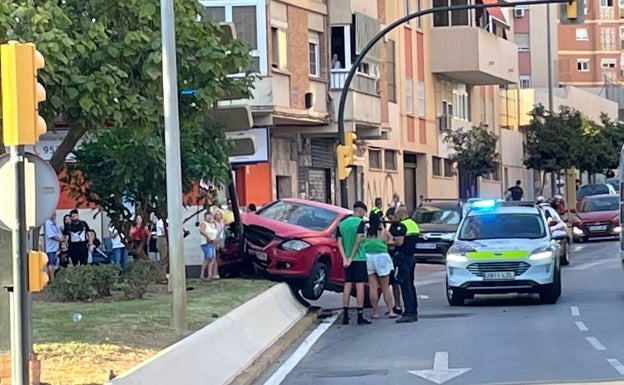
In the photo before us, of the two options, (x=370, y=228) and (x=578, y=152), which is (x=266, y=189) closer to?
(x=370, y=228)

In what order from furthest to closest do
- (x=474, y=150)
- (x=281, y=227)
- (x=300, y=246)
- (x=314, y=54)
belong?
(x=474, y=150) < (x=314, y=54) < (x=281, y=227) < (x=300, y=246)

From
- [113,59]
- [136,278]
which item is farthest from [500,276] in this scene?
[113,59]

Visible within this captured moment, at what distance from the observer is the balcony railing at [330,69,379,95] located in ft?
120

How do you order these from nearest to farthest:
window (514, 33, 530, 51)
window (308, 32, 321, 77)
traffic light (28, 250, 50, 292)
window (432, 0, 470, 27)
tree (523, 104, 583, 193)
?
traffic light (28, 250, 50, 292) → window (308, 32, 321, 77) → window (432, 0, 470, 27) → tree (523, 104, 583, 193) → window (514, 33, 530, 51)

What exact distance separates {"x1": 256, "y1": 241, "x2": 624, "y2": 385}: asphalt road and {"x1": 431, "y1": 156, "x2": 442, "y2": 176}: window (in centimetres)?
2852

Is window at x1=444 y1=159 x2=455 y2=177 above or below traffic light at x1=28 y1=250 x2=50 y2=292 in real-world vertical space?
above

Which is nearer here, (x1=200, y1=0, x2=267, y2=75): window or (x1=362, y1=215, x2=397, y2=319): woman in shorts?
(x1=362, y1=215, x2=397, y2=319): woman in shorts

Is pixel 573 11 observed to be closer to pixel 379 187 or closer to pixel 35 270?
pixel 379 187

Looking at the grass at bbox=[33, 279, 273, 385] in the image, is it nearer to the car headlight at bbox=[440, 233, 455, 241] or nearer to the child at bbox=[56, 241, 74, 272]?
the child at bbox=[56, 241, 74, 272]

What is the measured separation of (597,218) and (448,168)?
1080 centimetres

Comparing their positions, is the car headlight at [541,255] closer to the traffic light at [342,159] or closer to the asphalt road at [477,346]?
the asphalt road at [477,346]

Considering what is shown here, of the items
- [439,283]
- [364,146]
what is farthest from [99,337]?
[364,146]

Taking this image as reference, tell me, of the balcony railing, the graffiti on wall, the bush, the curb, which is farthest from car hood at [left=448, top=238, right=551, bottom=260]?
the graffiti on wall

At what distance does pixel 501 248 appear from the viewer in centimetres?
2142
